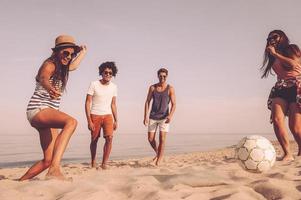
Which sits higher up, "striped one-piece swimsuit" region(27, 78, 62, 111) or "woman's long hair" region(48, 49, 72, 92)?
"woman's long hair" region(48, 49, 72, 92)

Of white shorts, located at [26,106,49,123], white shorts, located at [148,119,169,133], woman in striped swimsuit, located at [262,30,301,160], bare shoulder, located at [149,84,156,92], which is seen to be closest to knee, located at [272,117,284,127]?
woman in striped swimsuit, located at [262,30,301,160]

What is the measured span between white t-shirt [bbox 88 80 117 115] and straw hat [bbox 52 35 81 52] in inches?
101

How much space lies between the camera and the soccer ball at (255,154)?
4617 millimetres

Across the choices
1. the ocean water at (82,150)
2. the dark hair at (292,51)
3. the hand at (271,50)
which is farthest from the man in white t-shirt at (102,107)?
the ocean water at (82,150)

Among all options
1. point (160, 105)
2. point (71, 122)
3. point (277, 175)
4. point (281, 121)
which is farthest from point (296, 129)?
point (71, 122)

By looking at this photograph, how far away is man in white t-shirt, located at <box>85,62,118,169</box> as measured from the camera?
7.27 m

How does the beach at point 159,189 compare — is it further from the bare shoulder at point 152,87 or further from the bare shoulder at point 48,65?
the bare shoulder at point 152,87

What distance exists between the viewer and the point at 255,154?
471cm

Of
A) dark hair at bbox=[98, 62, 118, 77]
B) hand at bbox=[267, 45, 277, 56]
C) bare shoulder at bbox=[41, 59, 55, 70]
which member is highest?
hand at bbox=[267, 45, 277, 56]

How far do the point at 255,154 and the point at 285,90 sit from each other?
83.8 inches

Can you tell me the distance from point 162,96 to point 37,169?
4342mm

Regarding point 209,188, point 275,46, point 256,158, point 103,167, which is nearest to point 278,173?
point 256,158

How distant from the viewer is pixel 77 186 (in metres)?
3.60

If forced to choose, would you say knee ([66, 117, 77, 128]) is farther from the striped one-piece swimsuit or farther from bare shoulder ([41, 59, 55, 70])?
bare shoulder ([41, 59, 55, 70])
